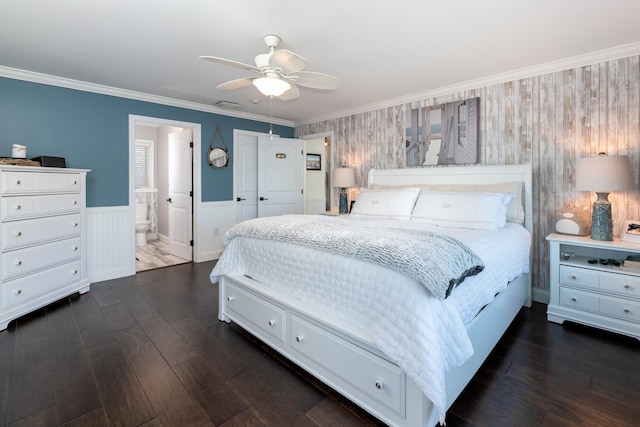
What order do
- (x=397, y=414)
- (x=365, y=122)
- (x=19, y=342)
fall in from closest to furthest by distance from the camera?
(x=397, y=414) → (x=19, y=342) → (x=365, y=122)

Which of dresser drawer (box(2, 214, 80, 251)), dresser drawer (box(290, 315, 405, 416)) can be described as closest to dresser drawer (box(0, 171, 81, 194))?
dresser drawer (box(2, 214, 80, 251))

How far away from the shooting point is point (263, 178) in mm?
5148

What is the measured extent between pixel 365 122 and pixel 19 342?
432 centimetres

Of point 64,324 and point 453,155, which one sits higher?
point 453,155

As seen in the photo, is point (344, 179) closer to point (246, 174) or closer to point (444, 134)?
point (444, 134)

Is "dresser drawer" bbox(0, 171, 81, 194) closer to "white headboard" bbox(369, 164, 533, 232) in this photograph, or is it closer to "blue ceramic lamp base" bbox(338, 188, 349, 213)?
"blue ceramic lamp base" bbox(338, 188, 349, 213)

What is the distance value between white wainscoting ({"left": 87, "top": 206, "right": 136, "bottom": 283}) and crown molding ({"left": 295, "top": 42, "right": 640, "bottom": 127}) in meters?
3.60

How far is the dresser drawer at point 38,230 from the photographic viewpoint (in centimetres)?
261

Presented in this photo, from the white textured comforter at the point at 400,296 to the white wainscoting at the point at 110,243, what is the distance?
2469mm

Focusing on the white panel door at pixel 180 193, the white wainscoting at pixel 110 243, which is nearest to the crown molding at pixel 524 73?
the white panel door at pixel 180 193

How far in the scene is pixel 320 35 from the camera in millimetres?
2395

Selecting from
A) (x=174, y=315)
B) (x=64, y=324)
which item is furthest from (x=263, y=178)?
(x=64, y=324)

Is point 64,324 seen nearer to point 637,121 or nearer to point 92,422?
point 92,422

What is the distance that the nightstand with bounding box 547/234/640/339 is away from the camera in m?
2.32
